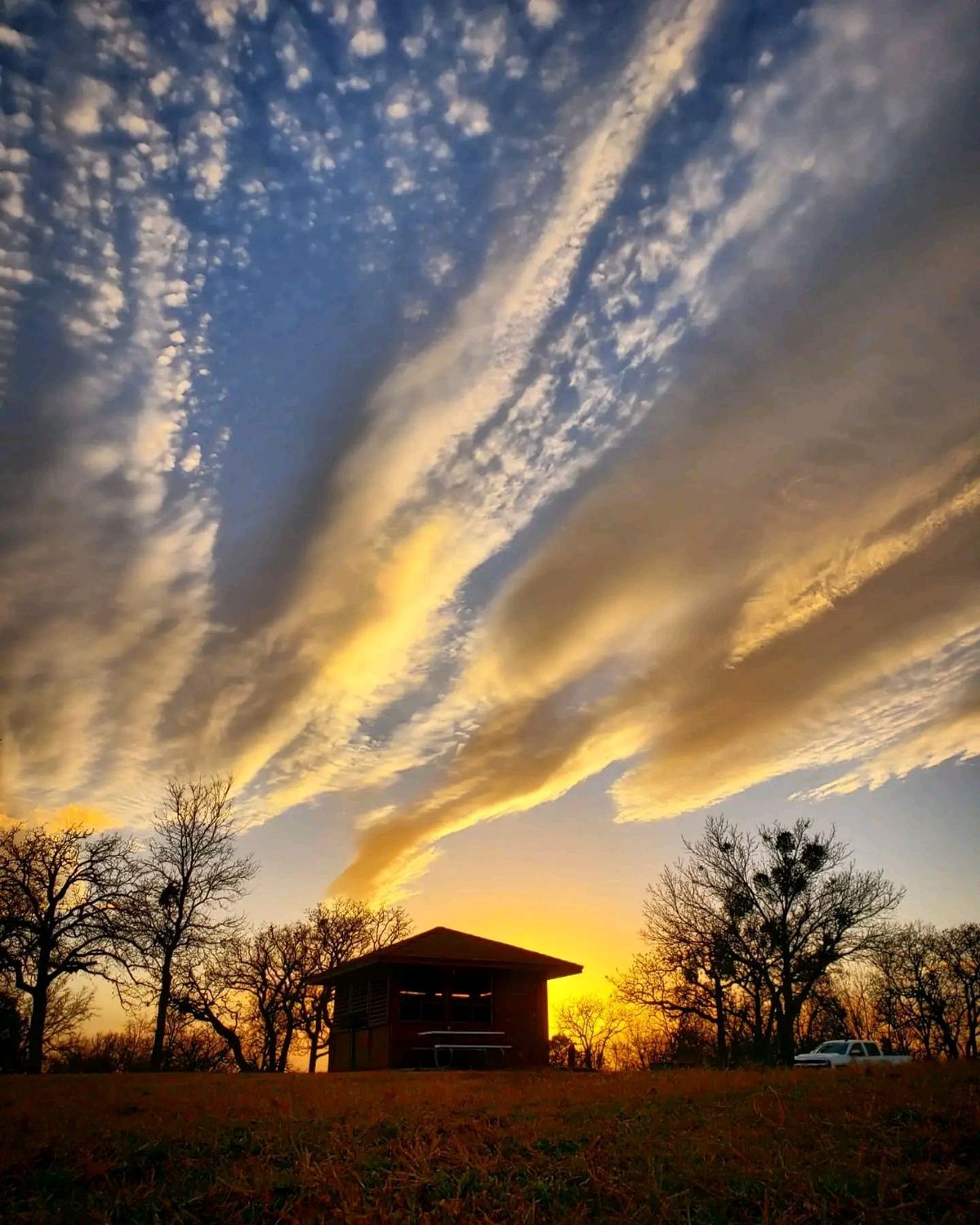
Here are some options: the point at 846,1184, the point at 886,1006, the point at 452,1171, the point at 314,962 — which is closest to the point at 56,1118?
the point at 452,1171

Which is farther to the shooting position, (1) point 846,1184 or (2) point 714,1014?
(2) point 714,1014

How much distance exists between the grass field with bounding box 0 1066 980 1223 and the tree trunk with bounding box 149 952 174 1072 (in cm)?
2543

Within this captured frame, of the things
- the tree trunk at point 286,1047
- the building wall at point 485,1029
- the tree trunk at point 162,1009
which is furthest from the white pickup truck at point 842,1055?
the tree trunk at point 286,1047

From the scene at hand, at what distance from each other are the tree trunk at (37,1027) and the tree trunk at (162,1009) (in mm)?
4283

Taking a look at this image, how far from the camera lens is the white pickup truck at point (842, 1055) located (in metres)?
28.5

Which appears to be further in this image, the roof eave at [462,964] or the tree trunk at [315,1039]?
the tree trunk at [315,1039]

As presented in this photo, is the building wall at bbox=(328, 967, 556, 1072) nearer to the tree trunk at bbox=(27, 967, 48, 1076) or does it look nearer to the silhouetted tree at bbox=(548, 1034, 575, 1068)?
the silhouetted tree at bbox=(548, 1034, 575, 1068)

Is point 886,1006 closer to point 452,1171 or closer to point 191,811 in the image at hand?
point 191,811

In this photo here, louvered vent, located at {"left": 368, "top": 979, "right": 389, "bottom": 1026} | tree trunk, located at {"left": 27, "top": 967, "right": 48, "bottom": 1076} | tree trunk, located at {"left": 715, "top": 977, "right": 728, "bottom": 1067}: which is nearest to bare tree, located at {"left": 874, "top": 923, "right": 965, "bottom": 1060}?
tree trunk, located at {"left": 715, "top": 977, "right": 728, "bottom": 1067}

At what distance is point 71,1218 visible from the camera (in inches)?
260

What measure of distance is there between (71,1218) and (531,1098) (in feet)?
25.6

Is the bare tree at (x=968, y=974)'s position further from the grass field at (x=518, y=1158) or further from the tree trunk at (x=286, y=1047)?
the grass field at (x=518, y=1158)

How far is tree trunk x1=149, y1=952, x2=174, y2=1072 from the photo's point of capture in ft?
111

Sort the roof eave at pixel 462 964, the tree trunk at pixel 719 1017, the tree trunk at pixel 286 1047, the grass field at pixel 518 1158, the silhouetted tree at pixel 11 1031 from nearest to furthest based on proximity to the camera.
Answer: the grass field at pixel 518 1158 < the roof eave at pixel 462 964 < the silhouetted tree at pixel 11 1031 < the tree trunk at pixel 719 1017 < the tree trunk at pixel 286 1047
